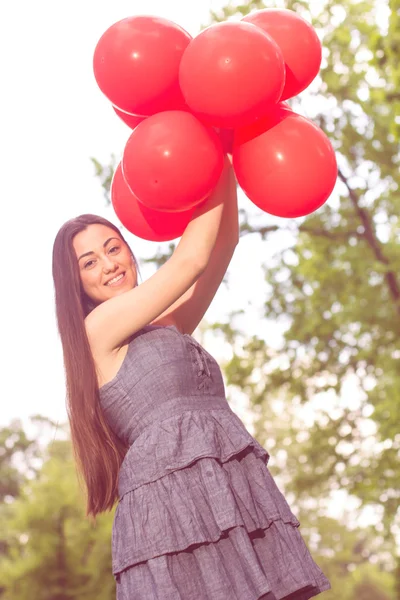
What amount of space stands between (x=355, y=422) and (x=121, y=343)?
10.4 meters

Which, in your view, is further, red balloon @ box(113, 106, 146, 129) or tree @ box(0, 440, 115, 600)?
tree @ box(0, 440, 115, 600)

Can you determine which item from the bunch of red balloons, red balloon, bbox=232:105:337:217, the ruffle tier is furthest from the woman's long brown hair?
red balloon, bbox=232:105:337:217

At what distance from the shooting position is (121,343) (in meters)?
2.54

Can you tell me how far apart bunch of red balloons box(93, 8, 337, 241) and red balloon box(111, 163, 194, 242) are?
0.08 feet

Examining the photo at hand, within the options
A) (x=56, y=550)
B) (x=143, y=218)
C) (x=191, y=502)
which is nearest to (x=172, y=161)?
(x=143, y=218)

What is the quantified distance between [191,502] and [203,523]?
0.22 feet

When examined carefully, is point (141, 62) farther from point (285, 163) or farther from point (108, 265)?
point (108, 265)

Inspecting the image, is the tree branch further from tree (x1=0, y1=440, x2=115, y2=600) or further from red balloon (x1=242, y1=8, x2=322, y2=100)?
red balloon (x1=242, y1=8, x2=322, y2=100)

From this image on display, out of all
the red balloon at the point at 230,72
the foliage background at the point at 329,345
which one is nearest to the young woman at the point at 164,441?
the red balloon at the point at 230,72

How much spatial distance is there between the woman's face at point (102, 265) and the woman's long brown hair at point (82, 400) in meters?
0.03

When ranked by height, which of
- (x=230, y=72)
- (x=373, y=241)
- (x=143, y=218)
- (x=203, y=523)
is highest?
(x=373, y=241)

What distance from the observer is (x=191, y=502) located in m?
2.24

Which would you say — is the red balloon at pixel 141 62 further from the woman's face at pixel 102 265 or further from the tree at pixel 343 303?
the tree at pixel 343 303

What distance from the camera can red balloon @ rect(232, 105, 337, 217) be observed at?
2441 millimetres
